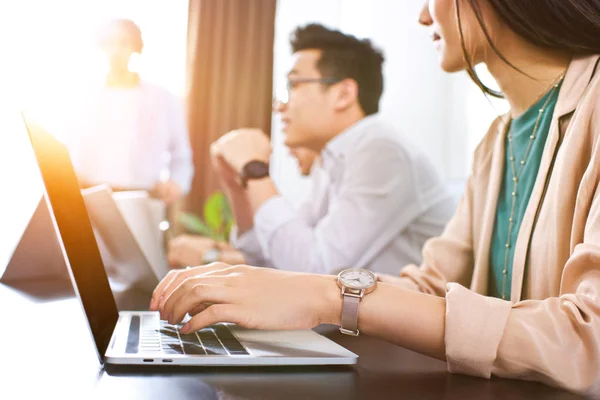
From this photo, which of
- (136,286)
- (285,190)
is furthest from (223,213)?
(136,286)

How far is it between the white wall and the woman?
1441mm

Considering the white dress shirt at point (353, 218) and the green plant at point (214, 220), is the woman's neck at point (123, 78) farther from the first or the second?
the white dress shirt at point (353, 218)

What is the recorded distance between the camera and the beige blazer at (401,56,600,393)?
2.01 ft

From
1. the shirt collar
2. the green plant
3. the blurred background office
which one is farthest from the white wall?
the green plant

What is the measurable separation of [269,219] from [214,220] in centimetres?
25

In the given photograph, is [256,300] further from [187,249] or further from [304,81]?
[304,81]

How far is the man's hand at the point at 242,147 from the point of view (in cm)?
264

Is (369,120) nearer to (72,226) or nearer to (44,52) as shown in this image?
(44,52)

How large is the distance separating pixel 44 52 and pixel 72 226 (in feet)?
6.60

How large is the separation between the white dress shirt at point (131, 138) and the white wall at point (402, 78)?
1.35ft

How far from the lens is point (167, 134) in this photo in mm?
2645

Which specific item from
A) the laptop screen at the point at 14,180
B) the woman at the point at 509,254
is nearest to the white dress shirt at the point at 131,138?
the laptop screen at the point at 14,180

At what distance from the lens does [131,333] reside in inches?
28.6

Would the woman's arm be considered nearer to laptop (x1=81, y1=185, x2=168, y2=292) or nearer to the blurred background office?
laptop (x1=81, y1=185, x2=168, y2=292)
